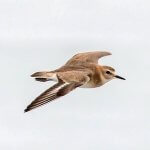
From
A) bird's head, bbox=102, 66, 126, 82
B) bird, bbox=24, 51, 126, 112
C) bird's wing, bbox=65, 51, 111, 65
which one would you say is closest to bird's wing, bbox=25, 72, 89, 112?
bird, bbox=24, 51, 126, 112

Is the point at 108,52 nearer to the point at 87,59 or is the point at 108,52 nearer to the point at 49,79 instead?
the point at 87,59

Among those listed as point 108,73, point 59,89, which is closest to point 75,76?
point 59,89

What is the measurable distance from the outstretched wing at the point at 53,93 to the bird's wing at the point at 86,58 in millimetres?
4523

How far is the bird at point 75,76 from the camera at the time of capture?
58.0 ft

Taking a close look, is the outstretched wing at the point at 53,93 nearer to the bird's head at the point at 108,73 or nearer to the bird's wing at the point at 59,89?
the bird's wing at the point at 59,89

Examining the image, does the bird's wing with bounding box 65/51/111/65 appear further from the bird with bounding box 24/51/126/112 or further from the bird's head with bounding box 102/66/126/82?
the bird's head with bounding box 102/66/126/82

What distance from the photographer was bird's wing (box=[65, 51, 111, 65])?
75.5 feet

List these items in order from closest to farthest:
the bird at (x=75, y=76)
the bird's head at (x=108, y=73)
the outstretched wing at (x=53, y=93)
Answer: the outstretched wing at (x=53, y=93), the bird at (x=75, y=76), the bird's head at (x=108, y=73)

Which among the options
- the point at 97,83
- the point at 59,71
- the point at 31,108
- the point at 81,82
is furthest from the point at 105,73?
the point at 31,108

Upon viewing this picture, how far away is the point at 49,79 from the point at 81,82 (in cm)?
159

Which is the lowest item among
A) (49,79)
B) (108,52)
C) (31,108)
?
(31,108)

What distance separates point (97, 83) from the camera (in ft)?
70.3

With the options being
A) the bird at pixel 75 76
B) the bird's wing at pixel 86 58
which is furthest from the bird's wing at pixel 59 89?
the bird's wing at pixel 86 58

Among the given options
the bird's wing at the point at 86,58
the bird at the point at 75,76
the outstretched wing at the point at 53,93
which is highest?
the bird's wing at the point at 86,58
